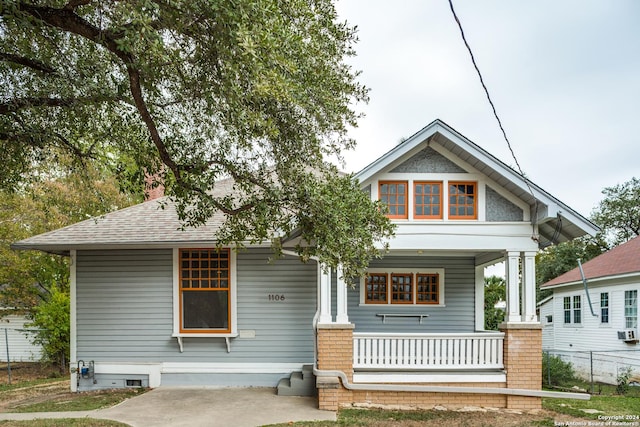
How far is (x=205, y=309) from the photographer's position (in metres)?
10.4

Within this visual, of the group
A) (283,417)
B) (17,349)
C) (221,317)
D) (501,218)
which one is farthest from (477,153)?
(17,349)

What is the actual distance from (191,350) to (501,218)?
6.56 m

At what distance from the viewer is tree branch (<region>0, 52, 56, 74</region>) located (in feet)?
22.2

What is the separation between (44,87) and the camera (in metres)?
7.75

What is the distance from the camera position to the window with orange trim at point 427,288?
36.0ft

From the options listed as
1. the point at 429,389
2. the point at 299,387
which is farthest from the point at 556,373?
the point at 299,387

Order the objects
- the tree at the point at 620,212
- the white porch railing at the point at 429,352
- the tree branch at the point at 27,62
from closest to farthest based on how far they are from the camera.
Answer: the tree branch at the point at 27,62 → the white porch railing at the point at 429,352 → the tree at the point at 620,212

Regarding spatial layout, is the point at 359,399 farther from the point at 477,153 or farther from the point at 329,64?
the point at 329,64

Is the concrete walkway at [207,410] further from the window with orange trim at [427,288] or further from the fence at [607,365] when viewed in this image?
the fence at [607,365]

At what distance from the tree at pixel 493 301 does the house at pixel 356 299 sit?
6150mm

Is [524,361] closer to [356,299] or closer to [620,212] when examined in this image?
[356,299]

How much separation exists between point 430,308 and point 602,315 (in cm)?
979

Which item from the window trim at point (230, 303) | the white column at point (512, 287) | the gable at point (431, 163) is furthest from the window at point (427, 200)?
the window trim at point (230, 303)

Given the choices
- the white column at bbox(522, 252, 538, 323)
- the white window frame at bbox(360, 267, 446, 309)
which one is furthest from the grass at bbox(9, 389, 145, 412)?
the white column at bbox(522, 252, 538, 323)
